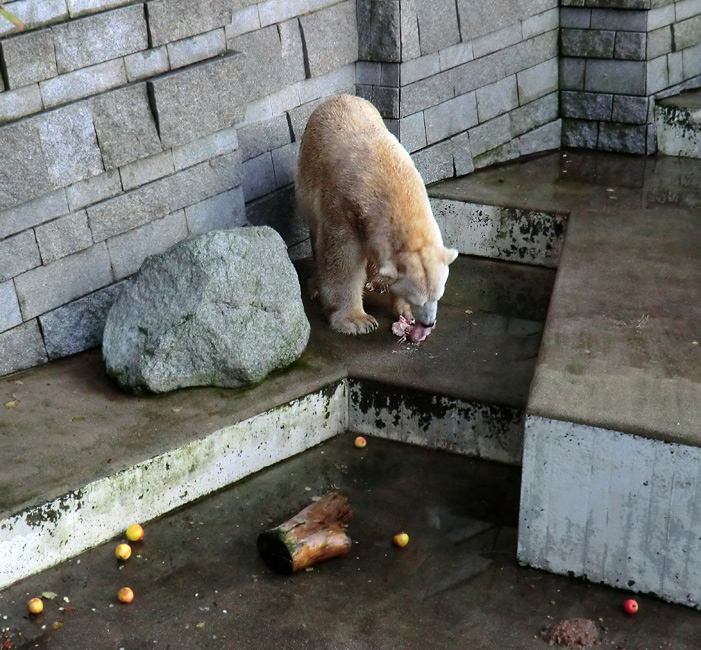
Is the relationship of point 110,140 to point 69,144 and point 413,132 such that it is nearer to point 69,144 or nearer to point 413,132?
point 69,144

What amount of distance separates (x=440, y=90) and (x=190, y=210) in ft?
7.45

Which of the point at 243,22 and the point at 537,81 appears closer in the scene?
the point at 243,22

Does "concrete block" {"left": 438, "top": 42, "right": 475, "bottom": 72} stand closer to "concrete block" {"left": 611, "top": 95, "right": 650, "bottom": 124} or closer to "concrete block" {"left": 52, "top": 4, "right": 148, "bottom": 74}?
"concrete block" {"left": 611, "top": 95, "right": 650, "bottom": 124}

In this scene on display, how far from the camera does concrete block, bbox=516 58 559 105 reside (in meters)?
7.45

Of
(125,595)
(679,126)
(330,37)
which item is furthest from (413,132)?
(125,595)

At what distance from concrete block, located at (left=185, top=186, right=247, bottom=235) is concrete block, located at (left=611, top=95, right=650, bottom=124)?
3.47 m

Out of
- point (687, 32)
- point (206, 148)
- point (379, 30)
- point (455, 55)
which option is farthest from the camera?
point (687, 32)

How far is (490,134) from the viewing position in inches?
289

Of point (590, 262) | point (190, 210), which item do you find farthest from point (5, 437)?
point (590, 262)

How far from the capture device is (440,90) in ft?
22.2

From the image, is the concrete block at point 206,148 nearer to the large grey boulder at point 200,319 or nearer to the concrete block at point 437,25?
the large grey boulder at point 200,319

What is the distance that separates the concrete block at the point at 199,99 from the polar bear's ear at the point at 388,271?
1270mm

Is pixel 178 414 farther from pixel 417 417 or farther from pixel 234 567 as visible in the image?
pixel 417 417

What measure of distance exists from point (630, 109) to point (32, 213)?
16.0ft
